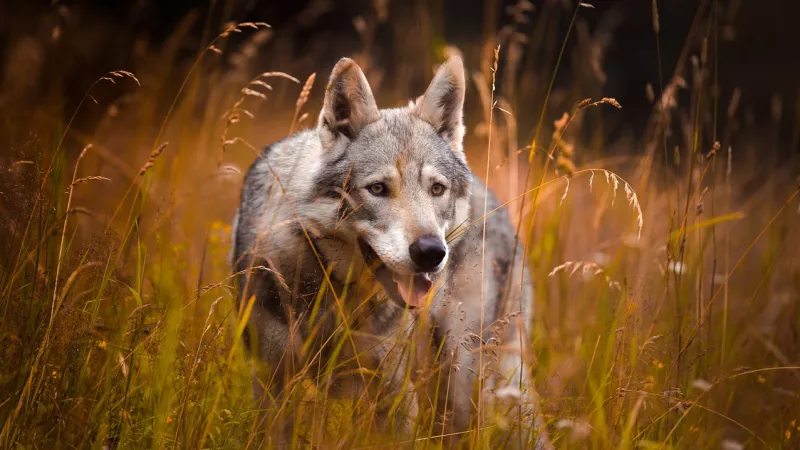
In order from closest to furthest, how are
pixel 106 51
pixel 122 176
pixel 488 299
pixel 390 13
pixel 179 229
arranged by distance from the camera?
pixel 488 299 < pixel 179 229 < pixel 122 176 < pixel 106 51 < pixel 390 13

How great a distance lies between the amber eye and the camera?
2824mm

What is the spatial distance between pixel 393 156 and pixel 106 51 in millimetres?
6875

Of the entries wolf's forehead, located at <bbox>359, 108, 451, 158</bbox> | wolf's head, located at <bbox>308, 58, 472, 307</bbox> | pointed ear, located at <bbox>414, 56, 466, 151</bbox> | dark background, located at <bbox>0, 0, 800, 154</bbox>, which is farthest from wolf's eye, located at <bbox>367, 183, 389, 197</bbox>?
dark background, located at <bbox>0, 0, 800, 154</bbox>

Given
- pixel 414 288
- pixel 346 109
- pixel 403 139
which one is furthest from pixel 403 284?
pixel 346 109

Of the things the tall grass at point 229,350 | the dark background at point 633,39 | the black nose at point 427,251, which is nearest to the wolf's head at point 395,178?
the black nose at point 427,251

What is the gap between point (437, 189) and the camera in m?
2.84

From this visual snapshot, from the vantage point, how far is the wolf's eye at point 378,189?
2.71m

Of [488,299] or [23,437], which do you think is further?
[488,299]

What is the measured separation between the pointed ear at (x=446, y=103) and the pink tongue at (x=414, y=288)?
827 mm

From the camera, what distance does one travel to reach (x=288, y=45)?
27.4 feet

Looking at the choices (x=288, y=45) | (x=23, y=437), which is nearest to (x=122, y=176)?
(x=288, y=45)

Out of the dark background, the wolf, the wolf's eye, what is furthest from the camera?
the dark background

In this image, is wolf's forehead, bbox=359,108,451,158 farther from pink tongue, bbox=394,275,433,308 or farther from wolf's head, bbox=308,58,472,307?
pink tongue, bbox=394,275,433,308

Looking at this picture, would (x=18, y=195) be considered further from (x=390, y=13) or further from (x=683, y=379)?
(x=390, y=13)
